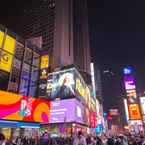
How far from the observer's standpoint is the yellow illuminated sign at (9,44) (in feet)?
62.7

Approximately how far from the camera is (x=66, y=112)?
31156mm

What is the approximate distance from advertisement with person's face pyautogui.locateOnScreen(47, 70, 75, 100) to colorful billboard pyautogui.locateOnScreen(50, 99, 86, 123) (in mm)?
1265

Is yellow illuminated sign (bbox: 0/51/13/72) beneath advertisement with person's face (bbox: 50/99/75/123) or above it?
→ above

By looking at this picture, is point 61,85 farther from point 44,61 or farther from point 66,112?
point 44,61

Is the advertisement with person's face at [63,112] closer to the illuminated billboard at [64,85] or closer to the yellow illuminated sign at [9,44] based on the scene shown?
the illuminated billboard at [64,85]

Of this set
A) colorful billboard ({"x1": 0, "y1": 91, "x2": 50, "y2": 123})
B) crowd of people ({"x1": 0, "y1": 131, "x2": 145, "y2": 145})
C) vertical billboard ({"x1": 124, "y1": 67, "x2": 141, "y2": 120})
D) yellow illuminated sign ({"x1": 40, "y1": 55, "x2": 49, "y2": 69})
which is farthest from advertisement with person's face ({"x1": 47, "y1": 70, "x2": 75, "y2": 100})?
crowd of people ({"x1": 0, "y1": 131, "x2": 145, "y2": 145})

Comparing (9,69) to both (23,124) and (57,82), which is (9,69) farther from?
(57,82)

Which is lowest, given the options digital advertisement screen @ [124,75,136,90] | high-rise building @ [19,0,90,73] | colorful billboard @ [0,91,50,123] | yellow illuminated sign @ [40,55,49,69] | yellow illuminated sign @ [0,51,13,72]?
colorful billboard @ [0,91,50,123]

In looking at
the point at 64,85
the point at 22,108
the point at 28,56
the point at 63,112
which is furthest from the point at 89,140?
the point at 64,85

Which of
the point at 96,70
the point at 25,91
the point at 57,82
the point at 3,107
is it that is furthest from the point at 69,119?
the point at 96,70

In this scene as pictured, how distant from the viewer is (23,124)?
51.2ft

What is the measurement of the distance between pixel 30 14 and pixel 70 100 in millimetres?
49444

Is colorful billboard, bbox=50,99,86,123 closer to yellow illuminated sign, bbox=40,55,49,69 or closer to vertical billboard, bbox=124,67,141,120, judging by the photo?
yellow illuminated sign, bbox=40,55,49,69

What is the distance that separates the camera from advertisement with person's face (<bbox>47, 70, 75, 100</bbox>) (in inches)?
1300
